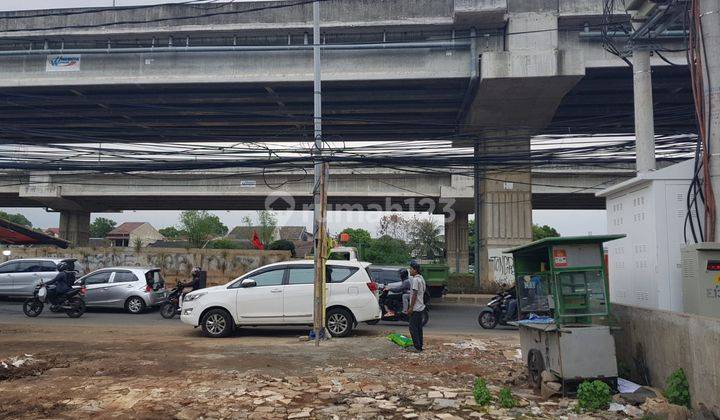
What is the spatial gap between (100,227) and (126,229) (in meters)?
11.8

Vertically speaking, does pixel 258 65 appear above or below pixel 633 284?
above

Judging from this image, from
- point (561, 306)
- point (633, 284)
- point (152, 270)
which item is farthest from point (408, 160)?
point (152, 270)

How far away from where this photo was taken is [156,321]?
1557 centimetres

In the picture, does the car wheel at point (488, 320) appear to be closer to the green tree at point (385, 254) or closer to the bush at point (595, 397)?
the bush at point (595, 397)

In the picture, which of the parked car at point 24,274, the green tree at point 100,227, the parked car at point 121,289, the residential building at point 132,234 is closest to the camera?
the parked car at point 121,289

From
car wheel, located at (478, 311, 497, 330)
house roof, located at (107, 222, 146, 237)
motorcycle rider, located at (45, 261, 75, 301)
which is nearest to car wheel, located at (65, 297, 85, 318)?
motorcycle rider, located at (45, 261, 75, 301)

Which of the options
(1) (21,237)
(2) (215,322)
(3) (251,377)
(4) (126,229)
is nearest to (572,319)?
(3) (251,377)

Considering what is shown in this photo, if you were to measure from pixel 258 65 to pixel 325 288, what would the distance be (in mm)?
11275

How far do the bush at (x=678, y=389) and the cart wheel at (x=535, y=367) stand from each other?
56.7 inches

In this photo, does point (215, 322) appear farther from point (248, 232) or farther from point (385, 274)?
point (248, 232)

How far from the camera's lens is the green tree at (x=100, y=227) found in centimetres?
9744

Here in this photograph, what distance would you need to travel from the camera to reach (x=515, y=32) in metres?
19.4

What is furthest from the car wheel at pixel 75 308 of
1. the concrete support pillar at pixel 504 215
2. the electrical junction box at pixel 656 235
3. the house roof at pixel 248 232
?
the house roof at pixel 248 232

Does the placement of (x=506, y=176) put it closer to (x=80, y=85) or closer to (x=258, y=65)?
(x=258, y=65)
